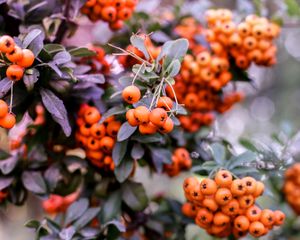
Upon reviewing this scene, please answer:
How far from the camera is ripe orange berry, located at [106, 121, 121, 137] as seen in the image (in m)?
1.42

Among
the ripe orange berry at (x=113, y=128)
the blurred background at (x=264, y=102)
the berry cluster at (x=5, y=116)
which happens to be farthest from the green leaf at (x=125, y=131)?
the blurred background at (x=264, y=102)

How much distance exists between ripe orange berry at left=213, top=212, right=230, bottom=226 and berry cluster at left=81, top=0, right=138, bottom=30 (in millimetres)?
712

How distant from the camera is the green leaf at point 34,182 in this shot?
1509 mm

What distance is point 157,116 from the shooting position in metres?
1.18

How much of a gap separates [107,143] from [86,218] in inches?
10.3

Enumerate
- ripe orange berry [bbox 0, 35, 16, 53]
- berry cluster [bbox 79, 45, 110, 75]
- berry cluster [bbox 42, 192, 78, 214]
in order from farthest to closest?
berry cluster [bbox 42, 192, 78, 214] → berry cluster [bbox 79, 45, 110, 75] → ripe orange berry [bbox 0, 35, 16, 53]

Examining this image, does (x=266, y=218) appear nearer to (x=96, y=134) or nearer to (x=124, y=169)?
(x=124, y=169)

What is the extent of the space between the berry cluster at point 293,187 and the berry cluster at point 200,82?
536 millimetres

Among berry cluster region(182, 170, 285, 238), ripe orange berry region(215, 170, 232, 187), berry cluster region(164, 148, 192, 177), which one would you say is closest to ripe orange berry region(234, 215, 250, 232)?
berry cluster region(182, 170, 285, 238)

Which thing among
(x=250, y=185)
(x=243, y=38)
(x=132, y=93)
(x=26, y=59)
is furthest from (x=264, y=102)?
(x=26, y=59)

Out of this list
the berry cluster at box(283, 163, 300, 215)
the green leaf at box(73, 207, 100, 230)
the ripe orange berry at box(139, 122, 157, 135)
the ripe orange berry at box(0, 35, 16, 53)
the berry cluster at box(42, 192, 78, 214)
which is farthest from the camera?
the berry cluster at box(283, 163, 300, 215)

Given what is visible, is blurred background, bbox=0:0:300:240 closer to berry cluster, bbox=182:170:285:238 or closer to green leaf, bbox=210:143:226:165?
green leaf, bbox=210:143:226:165

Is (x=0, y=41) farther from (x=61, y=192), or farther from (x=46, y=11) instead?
(x=61, y=192)

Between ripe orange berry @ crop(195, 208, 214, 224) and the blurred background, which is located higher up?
A: ripe orange berry @ crop(195, 208, 214, 224)
